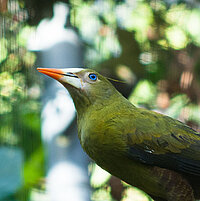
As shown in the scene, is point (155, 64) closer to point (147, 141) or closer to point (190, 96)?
point (190, 96)

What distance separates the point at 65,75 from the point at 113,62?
1.55 m

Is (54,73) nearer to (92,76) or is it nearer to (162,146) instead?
(92,76)

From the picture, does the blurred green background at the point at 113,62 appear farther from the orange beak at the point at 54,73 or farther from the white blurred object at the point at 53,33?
the orange beak at the point at 54,73

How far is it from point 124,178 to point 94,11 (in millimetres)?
2005

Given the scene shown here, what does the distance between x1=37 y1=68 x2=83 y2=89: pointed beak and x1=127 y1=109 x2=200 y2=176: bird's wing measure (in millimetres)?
337

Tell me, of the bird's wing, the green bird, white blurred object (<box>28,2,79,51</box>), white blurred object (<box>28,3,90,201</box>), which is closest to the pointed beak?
the green bird

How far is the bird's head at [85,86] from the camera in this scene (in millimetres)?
1556

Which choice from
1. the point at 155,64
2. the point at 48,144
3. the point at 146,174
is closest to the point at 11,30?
the point at 48,144

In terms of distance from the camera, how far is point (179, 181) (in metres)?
1.50

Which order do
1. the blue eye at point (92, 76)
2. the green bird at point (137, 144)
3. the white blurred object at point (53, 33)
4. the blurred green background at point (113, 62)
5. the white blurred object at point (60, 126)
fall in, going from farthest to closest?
the blurred green background at point (113, 62), the white blurred object at point (53, 33), the white blurred object at point (60, 126), the blue eye at point (92, 76), the green bird at point (137, 144)

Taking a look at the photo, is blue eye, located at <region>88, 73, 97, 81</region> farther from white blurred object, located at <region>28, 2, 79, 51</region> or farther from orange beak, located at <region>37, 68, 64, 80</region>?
white blurred object, located at <region>28, 2, 79, 51</region>

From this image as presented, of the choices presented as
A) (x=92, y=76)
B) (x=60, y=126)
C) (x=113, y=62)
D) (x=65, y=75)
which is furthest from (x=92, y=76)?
(x=113, y=62)

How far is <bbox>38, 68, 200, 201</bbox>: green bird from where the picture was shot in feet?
4.78

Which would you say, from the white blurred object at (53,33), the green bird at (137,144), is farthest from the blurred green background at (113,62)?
the green bird at (137,144)
